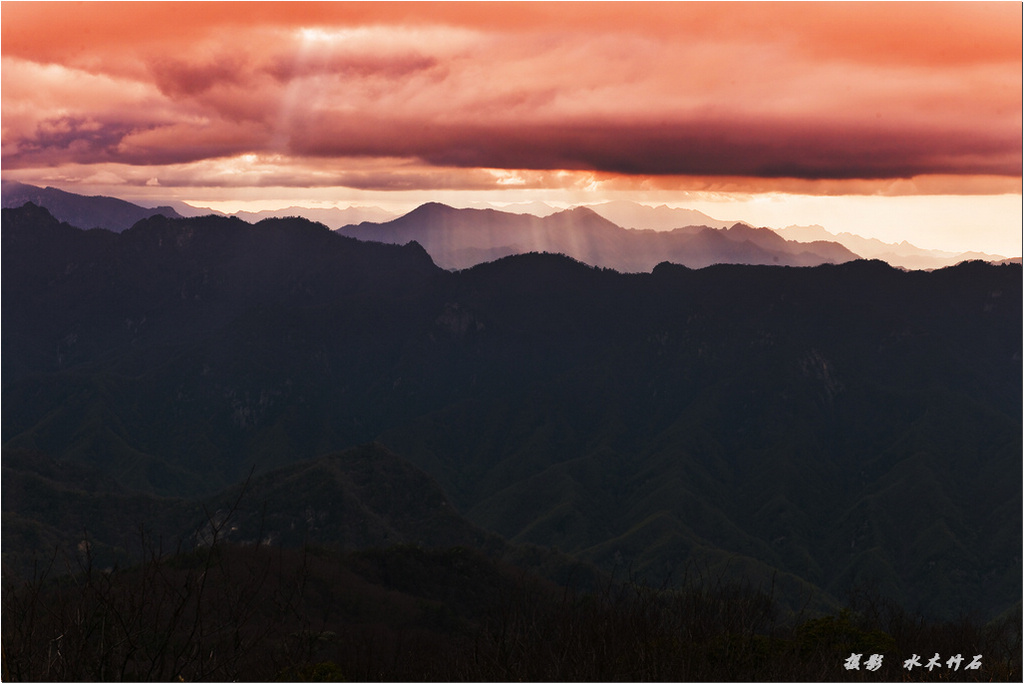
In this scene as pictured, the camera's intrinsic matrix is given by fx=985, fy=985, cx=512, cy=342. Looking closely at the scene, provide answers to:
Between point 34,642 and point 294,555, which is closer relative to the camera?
point 34,642

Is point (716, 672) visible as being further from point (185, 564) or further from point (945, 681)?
point (185, 564)

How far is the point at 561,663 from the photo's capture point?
31.5m

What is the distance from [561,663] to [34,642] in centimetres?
1750

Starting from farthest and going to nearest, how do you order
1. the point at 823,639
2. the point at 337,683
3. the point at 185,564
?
the point at 185,564 < the point at 823,639 < the point at 337,683

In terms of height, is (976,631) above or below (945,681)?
below

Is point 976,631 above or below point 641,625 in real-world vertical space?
below

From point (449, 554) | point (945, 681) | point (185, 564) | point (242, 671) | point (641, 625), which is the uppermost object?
point (945, 681)

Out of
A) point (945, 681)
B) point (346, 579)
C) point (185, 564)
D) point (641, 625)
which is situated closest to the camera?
point (945, 681)

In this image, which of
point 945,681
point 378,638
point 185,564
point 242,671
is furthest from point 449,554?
point 945,681

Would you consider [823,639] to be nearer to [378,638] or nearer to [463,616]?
[378,638]

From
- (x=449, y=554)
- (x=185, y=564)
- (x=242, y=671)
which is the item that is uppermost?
(x=242, y=671)

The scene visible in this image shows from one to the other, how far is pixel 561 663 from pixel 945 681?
1206 centimetres

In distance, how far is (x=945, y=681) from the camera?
3095 cm

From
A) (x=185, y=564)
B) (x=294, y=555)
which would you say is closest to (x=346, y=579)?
(x=294, y=555)
